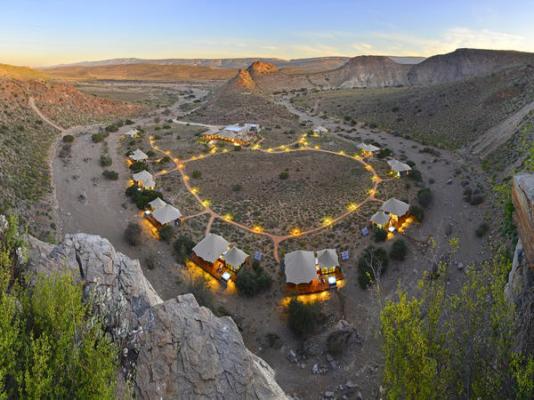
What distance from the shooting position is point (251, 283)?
24953 millimetres

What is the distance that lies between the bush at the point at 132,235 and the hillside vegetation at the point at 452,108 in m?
42.6

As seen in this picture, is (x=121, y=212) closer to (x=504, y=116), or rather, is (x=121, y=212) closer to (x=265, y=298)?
(x=265, y=298)

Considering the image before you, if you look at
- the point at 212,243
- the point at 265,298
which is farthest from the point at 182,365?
the point at 212,243

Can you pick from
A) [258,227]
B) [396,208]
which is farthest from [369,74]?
[258,227]

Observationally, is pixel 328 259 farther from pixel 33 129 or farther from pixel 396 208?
pixel 33 129

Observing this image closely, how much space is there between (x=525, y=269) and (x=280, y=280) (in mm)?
16218

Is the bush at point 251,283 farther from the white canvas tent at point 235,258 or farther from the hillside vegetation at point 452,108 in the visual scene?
the hillside vegetation at point 452,108

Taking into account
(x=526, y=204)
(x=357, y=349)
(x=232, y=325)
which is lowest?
(x=357, y=349)

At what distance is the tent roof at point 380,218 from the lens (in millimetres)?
29803

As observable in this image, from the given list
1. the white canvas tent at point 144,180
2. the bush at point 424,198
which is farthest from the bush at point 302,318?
the white canvas tent at point 144,180

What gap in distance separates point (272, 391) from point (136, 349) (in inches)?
209

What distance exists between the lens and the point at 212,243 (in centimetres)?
2764

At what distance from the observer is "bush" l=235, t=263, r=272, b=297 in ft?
81.4

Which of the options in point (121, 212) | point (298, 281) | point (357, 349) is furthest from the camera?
A: point (121, 212)
